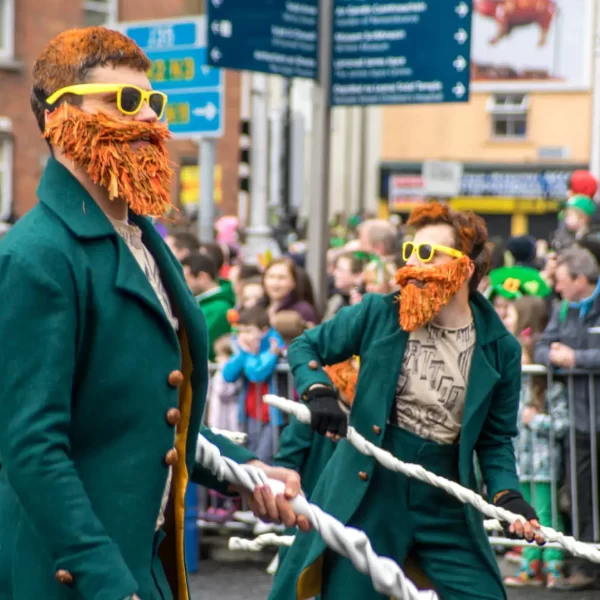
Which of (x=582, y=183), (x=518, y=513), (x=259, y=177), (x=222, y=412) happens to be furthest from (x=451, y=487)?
(x=259, y=177)

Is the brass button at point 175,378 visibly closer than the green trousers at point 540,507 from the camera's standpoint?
Yes

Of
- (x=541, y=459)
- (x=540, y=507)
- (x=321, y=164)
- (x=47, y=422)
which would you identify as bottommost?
(x=540, y=507)

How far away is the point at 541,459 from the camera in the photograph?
783 centimetres

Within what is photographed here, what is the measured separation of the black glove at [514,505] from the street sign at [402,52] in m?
5.19

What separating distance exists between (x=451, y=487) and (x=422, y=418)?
1.63 feet

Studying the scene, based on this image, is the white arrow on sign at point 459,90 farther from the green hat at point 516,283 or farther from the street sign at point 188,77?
the street sign at point 188,77

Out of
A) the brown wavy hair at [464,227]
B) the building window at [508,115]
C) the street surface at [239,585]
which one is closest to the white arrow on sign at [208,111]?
the street surface at [239,585]

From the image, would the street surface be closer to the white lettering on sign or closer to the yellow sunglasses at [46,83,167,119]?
the white lettering on sign

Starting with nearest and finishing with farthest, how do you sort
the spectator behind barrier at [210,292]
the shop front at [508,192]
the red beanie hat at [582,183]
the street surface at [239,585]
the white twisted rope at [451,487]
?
the white twisted rope at [451,487]
the street surface at [239,585]
the spectator behind barrier at [210,292]
the red beanie hat at [582,183]
the shop front at [508,192]

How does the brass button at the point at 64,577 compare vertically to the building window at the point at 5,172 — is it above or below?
below

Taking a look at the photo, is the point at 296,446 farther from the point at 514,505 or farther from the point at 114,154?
the point at 114,154

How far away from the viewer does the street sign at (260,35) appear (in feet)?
30.0

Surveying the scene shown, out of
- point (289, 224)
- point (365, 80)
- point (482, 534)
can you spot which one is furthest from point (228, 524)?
point (289, 224)

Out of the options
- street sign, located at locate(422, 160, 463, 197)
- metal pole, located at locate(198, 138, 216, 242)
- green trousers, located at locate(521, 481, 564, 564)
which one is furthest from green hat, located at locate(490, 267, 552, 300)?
street sign, located at locate(422, 160, 463, 197)
